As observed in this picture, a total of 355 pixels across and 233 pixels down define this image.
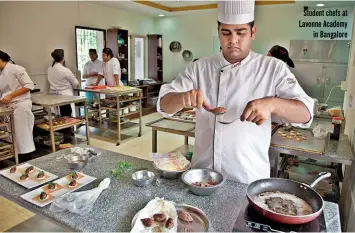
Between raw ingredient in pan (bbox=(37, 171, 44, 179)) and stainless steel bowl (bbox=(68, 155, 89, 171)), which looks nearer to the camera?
raw ingredient in pan (bbox=(37, 171, 44, 179))

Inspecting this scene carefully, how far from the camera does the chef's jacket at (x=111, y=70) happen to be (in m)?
5.61

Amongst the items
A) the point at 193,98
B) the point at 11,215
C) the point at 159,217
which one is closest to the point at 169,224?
the point at 159,217

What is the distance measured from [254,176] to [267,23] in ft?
19.6

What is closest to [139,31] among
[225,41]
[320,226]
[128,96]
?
[128,96]

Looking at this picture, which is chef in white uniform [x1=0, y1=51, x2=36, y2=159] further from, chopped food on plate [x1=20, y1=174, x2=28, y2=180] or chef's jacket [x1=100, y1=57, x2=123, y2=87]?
chopped food on plate [x1=20, y1=174, x2=28, y2=180]

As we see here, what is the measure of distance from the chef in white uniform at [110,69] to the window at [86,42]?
67cm

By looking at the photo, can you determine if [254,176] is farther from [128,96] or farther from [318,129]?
[128,96]

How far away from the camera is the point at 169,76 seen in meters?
8.27

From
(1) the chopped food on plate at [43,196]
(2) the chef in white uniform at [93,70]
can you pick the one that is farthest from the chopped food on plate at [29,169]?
(2) the chef in white uniform at [93,70]

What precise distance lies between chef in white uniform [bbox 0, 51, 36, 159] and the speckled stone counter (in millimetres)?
2638

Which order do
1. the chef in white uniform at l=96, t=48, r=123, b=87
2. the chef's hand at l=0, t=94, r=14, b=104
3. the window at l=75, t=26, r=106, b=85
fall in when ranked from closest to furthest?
the chef's hand at l=0, t=94, r=14, b=104 < the chef in white uniform at l=96, t=48, r=123, b=87 < the window at l=75, t=26, r=106, b=85

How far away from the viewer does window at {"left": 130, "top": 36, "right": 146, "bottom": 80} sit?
24.2 feet

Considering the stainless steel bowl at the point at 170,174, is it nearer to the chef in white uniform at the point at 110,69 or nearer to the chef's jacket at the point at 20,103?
the chef's jacket at the point at 20,103

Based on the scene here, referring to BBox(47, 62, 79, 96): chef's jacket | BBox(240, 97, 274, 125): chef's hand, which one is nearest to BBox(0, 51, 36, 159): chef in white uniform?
BBox(47, 62, 79, 96): chef's jacket
